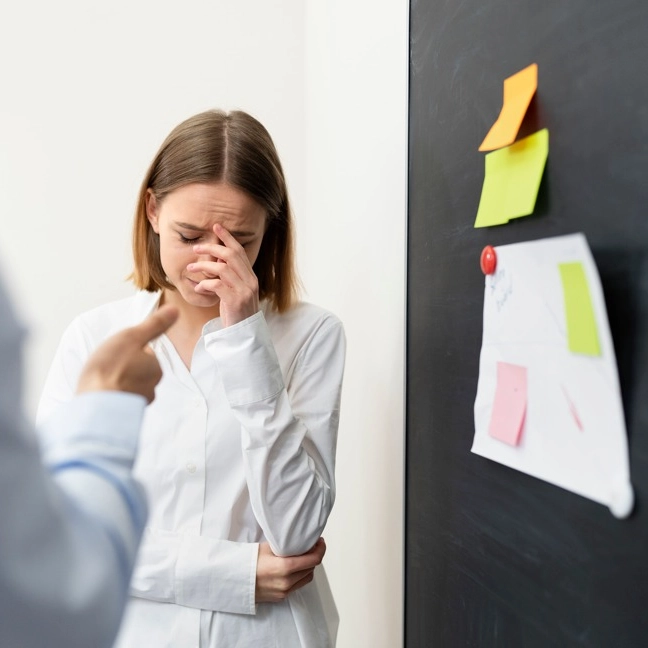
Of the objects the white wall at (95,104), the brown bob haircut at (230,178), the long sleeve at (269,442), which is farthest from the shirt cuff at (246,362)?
the white wall at (95,104)

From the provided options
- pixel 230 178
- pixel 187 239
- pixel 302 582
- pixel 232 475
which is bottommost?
pixel 302 582

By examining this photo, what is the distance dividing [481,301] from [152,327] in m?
0.54

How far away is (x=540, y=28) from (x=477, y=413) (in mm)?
523

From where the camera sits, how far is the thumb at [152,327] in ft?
2.31

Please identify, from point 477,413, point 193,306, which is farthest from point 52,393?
point 477,413

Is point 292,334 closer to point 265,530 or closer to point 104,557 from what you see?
point 265,530

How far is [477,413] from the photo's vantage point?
1.11m

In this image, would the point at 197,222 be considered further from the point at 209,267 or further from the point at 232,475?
the point at 232,475

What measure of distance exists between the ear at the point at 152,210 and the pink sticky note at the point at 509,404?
2.50 feet

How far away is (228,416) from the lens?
54.6 inches

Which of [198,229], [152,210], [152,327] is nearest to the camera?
[152,327]

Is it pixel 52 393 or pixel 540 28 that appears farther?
pixel 52 393

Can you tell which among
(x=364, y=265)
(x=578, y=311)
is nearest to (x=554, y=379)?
(x=578, y=311)

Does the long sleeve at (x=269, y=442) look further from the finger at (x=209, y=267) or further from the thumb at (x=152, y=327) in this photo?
the thumb at (x=152, y=327)
